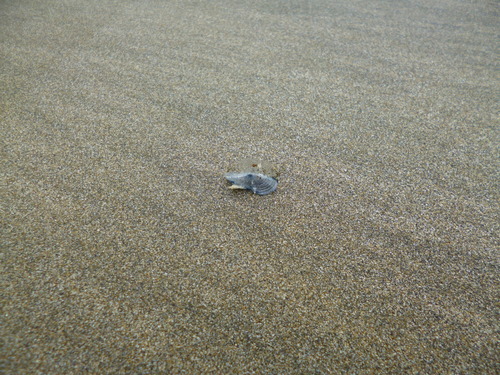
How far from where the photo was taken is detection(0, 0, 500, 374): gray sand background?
0.89m

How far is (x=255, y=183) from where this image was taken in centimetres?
130

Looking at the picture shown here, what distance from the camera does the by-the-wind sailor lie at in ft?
4.26

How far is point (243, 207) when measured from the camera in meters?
1.25

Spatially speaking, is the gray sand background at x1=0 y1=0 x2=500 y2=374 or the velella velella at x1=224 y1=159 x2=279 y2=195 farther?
the velella velella at x1=224 y1=159 x2=279 y2=195

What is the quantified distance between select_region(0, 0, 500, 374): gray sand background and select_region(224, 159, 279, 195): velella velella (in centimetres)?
4

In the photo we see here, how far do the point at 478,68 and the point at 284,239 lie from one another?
175cm

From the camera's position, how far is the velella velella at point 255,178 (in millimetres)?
1301

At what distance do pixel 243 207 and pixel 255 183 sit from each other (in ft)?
0.33

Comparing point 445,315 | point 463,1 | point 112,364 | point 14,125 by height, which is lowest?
point 112,364

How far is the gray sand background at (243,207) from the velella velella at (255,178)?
38 millimetres

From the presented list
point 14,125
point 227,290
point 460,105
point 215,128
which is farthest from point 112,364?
point 460,105

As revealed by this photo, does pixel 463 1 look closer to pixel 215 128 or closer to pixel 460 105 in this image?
pixel 460 105

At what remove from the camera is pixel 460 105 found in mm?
1817

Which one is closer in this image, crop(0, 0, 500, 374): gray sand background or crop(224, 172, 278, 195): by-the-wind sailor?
crop(0, 0, 500, 374): gray sand background
